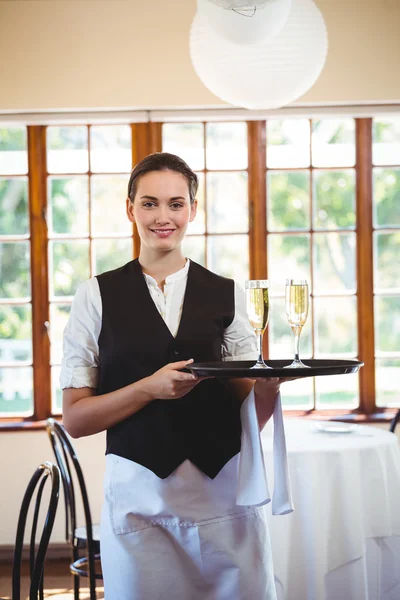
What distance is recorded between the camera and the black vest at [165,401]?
4.42 ft

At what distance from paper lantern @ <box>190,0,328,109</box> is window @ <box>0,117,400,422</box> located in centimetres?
156

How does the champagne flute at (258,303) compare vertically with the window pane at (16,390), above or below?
above

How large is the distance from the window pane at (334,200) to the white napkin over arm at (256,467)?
9.06 feet

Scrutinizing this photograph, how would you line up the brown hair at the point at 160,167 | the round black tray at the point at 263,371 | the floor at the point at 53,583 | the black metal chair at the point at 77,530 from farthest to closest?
the floor at the point at 53,583 < the black metal chair at the point at 77,530 < the brown hair at the point at 160,167 < the round black tray at the point at 263,371

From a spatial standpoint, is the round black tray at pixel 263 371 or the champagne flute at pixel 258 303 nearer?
the round black tray at pixel 263 371

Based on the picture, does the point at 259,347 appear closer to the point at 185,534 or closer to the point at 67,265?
the point at 185,534

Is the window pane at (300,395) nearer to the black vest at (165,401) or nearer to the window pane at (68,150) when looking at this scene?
the window pane at (68,150)

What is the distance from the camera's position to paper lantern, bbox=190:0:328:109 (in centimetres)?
234

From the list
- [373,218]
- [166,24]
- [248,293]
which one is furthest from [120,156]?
[248,293]

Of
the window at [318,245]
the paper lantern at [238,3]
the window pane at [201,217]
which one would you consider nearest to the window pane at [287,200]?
the window at [318,245]

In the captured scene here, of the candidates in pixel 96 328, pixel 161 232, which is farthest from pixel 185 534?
pixel 161 232

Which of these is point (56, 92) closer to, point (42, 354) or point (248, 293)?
point (42, 354)

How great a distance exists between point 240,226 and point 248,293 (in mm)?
2709

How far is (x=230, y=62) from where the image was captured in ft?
7.84
